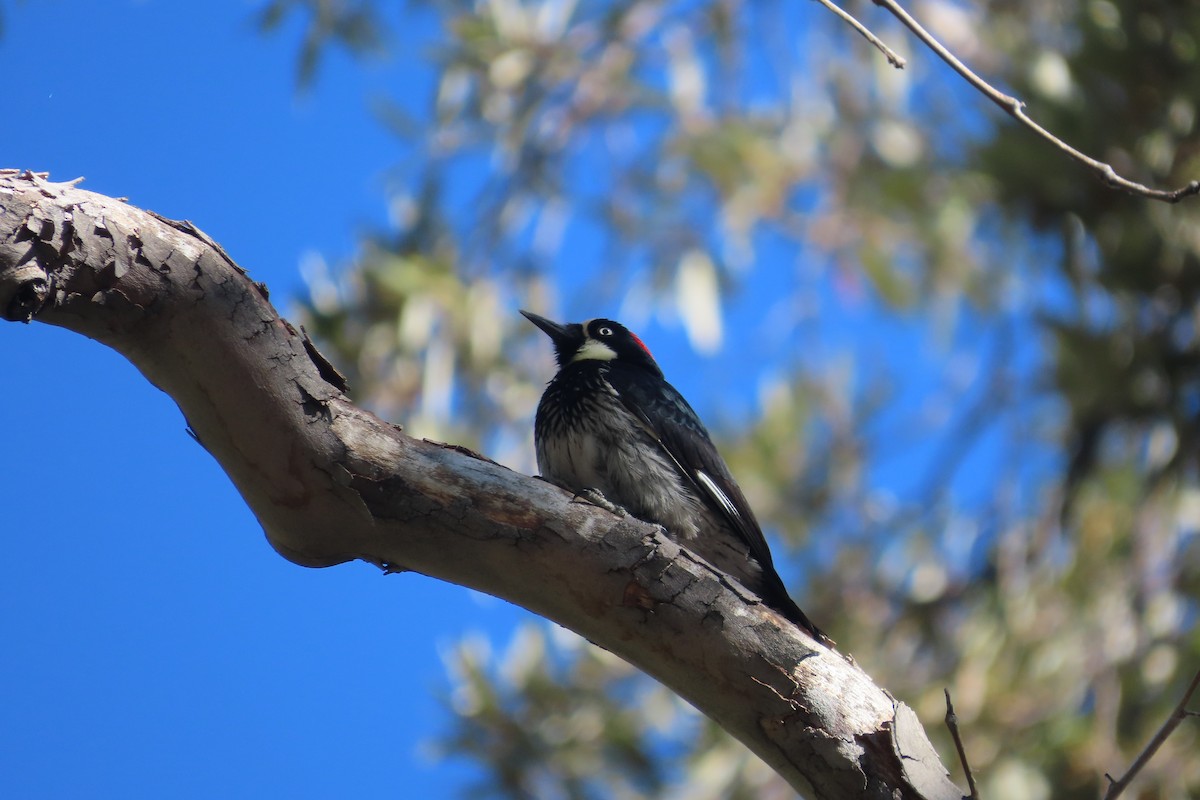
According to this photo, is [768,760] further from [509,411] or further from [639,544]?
[509,411]

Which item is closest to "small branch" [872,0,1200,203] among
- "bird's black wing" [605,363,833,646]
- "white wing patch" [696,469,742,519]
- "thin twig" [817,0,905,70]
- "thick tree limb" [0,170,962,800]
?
"thin twig" [817,0,905,70]

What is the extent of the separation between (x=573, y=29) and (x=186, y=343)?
5.54 meters

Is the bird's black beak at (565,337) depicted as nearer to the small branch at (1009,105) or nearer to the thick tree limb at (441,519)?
the thick tree limb at (441,519)

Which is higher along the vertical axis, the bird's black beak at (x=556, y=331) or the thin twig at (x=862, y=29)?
the bird's black beak at (x=556, y=331)

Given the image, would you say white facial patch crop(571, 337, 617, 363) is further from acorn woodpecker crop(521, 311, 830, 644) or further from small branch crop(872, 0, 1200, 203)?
small branch crop(872, 0, 1200, 203)

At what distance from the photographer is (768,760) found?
2225 millimetres

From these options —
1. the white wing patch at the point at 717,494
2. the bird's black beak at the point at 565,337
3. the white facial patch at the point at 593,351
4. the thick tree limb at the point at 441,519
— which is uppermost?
the bird's black beak at the point at 565,337

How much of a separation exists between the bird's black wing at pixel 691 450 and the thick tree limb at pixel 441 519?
112 centimetres

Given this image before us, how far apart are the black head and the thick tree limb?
7.09 feet

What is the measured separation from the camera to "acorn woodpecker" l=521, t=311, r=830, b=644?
3.39m

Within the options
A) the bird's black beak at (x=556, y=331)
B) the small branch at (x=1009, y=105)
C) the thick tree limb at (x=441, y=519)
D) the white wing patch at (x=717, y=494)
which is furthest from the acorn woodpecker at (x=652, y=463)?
the small branch at (x=1009, y=105)

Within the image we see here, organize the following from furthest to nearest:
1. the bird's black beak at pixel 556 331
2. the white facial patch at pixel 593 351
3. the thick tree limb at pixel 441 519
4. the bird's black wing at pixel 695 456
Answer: the bird's black beak at pixel 556 331 → the white facial patch at pixel 593 351 → the bird's black wing at pixel 695 456 → the thick tree limb at pixel 441 519

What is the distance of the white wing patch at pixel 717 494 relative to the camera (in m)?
3.39

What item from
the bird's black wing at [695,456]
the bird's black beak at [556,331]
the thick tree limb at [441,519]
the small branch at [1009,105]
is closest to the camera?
the small branch at [1009,105]
